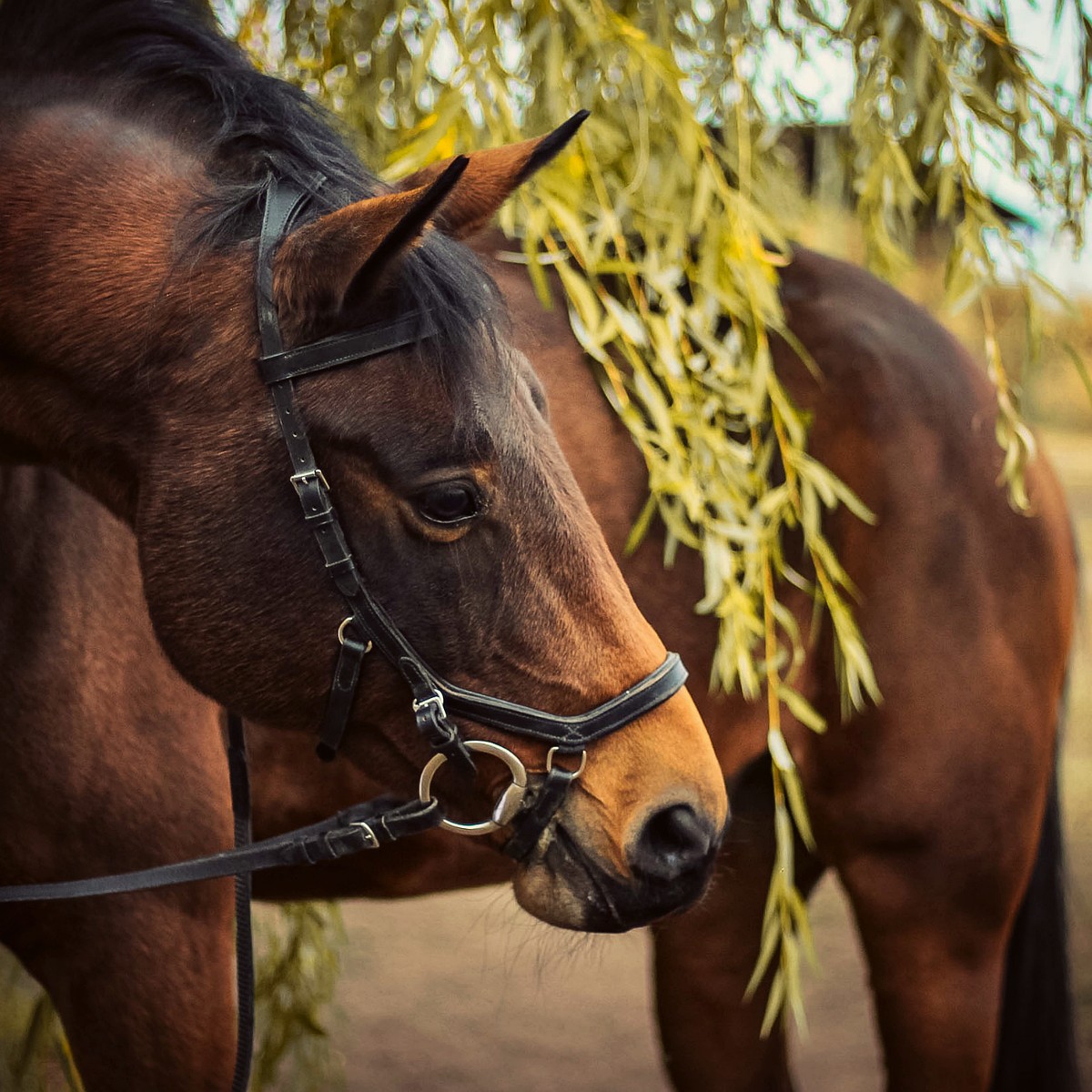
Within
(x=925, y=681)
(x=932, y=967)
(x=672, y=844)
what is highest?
(x=672, y=844)

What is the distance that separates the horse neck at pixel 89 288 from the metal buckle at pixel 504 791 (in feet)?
1.49

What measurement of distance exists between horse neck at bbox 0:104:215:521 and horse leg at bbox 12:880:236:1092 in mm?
574

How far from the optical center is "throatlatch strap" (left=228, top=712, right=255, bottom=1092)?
57.0 inches

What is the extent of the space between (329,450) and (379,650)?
22cm

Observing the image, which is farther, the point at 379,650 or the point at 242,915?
the point at 242,915

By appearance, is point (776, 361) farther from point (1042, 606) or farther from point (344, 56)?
point (344, 56)

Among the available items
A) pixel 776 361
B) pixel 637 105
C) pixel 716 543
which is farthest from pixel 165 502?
A: pixel 776 361

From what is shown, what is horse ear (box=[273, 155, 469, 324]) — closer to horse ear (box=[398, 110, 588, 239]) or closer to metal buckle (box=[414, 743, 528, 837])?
horse ear (box=[398, 110, 588, 239])

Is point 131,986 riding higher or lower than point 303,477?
lower

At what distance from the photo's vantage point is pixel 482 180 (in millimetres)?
1219

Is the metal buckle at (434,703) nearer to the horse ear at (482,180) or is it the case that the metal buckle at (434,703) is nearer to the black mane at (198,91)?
the black mane at (198,91)

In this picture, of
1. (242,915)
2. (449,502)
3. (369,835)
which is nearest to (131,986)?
(242,915)

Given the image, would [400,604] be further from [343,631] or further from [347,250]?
[347,250]

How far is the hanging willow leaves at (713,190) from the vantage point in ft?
5.71
